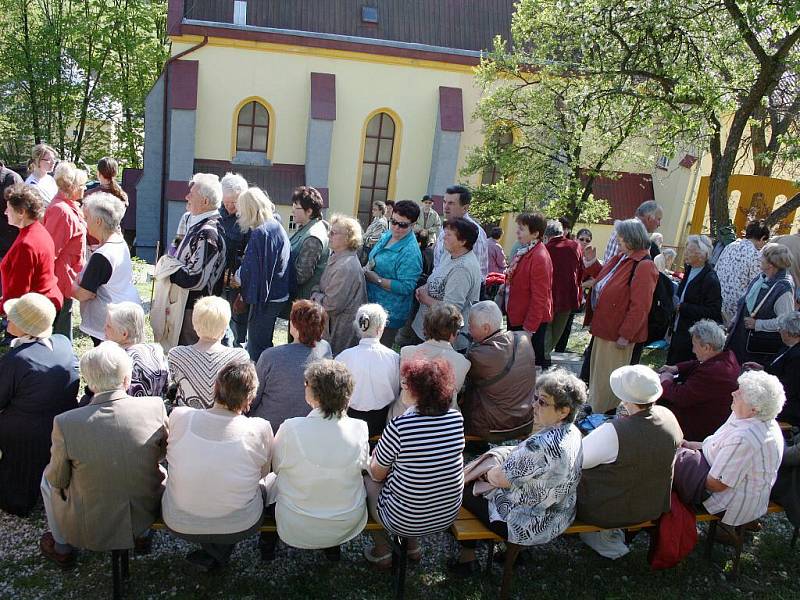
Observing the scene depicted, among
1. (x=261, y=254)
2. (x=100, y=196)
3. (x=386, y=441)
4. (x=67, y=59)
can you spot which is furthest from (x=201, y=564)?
(x=67, y=59)

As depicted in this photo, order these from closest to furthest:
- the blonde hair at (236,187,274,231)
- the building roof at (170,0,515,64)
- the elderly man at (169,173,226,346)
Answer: the elderly man at (169,173,226,346) < the blonde hair at (236,187,274,231) < the building roof at (170,0,515,64)

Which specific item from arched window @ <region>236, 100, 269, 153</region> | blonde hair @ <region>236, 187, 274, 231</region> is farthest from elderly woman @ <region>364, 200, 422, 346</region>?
arched window @ <region>236, 100, 269, 153</region>

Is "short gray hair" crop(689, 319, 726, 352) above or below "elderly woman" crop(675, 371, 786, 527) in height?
above

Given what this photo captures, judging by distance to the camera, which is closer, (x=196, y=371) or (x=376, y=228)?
(x=196, y=371)

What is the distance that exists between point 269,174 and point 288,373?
16225mm

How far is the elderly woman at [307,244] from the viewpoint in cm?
572

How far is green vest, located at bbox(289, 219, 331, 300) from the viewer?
577cm

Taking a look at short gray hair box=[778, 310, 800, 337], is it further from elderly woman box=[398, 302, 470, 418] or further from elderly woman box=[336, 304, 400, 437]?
elderly woman box=[336, 304, 400, 437]

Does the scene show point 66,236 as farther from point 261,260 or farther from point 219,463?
point 219,463

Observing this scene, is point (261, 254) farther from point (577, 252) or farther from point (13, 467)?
point (577, 252)

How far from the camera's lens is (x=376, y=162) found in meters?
20.4

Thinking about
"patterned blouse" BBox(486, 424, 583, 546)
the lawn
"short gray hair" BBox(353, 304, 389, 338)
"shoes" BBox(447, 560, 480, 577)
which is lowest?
the lawn

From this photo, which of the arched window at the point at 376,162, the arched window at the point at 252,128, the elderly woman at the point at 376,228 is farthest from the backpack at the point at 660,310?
the arched window at the point at 252,128

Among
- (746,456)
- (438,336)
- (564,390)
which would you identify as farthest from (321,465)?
(746,456)
